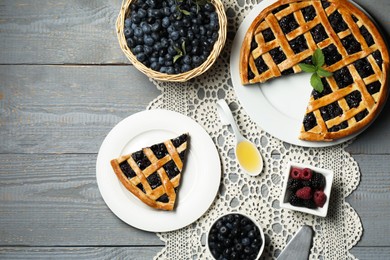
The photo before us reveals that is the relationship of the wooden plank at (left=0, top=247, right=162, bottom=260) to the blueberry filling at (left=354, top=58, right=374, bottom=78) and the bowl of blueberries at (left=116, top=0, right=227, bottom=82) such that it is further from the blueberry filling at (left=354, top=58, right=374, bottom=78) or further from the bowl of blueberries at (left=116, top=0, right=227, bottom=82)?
the blueberry filling at (left=354, top=58, right=374, bottom=78)

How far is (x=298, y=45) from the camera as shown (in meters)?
1.94

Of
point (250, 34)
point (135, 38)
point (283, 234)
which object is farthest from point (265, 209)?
point (135, 38)

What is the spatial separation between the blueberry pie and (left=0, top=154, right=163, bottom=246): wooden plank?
0.67 metres

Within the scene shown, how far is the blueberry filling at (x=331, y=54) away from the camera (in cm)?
192

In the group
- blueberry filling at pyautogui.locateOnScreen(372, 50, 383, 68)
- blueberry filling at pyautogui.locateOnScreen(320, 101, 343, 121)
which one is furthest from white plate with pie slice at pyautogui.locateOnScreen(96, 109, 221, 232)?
blueberry filling at pyautogui.locateOnScreen(372, 50, 383, 68)

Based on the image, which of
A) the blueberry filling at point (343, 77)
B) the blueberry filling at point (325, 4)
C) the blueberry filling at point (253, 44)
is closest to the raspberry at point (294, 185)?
the blueberry filling at point (343, 77)

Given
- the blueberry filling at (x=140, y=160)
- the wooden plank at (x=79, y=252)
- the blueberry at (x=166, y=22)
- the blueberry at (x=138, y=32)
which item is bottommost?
the wooden plank at (x=79, y=252)

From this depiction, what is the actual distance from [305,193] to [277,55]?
19.0 inches

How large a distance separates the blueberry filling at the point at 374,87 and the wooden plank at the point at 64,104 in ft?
2.42

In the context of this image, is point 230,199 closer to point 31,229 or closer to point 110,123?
point 110,123

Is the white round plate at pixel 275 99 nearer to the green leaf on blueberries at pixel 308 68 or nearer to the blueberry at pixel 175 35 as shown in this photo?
the green leaf on blueberries at pixel 308 68

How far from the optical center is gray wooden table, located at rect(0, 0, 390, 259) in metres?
2.00

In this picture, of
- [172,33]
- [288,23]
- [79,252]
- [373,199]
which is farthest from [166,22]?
[373,199]

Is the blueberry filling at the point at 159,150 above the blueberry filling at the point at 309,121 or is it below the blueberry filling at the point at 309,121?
below
